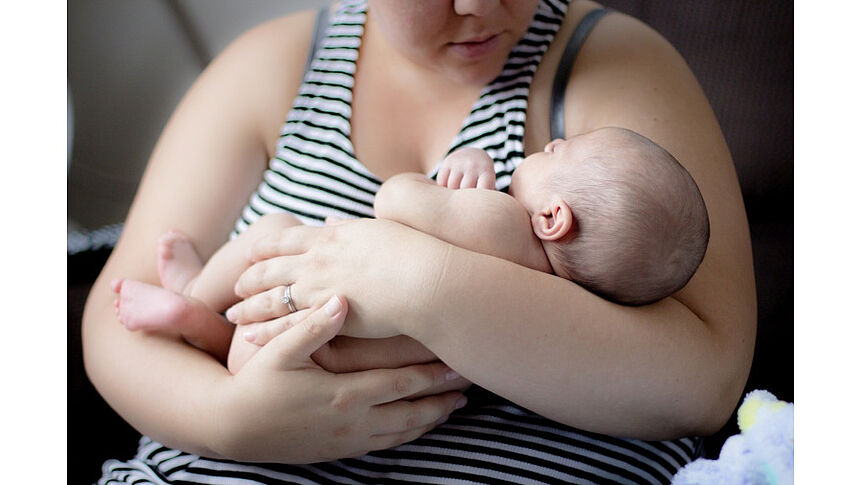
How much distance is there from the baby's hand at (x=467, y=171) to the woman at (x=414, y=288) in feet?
0.24

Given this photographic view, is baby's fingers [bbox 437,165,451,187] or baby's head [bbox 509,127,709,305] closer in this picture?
baby's head [bbox 509,127,709,305]

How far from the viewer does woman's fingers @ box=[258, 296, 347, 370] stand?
946 millimetres

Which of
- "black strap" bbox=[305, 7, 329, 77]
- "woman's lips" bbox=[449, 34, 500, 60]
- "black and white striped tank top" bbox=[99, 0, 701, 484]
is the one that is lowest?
"black and white striped tank top" bbox=[99, 0, 701, 484]

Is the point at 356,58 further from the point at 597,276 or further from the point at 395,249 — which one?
the point at 597,276

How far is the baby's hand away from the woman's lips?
154 millimetres

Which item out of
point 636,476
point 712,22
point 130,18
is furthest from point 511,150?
point 130,18

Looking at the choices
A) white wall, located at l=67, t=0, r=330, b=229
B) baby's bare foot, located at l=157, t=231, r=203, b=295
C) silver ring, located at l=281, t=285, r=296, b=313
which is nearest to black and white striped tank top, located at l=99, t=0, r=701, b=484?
baby's bare foot, located at l=157, t=231, r=203, b=295

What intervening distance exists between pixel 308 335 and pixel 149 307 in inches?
13.3

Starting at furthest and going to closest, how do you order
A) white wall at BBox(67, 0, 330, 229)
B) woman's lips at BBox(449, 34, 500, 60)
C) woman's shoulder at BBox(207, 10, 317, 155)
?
1. white wall at BBox(67, 0, 330, 229)
2. woman's shoulder at BBox(207, 10, 317, 155)
3. woman's lips at BBox(449, 34, 500, 60)

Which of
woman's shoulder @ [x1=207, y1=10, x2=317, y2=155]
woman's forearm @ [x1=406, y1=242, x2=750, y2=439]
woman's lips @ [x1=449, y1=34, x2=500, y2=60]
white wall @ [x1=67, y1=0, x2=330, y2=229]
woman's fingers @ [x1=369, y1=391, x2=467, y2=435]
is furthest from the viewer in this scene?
white wall @ [x1=67, y1=0, x2=330, y2=229]

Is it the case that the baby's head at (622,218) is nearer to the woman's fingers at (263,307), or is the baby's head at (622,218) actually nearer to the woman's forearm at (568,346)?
the woman's forearm at (568,346)

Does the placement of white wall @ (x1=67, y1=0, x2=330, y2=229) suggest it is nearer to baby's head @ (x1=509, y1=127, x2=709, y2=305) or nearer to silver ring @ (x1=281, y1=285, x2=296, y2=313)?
silver ring @ (x1=281, y1=285, x2=296, y2=313)

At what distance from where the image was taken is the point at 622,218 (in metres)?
0.92

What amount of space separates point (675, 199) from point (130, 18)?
149 cm
